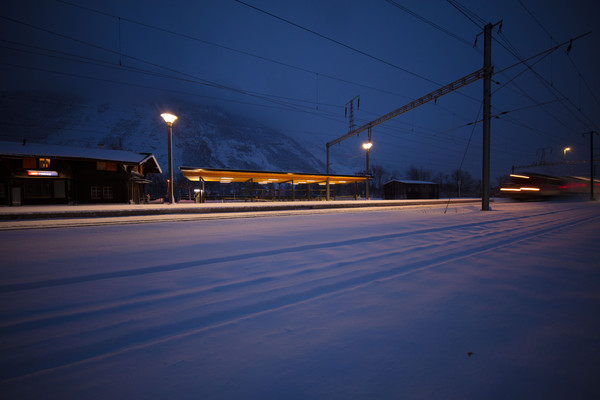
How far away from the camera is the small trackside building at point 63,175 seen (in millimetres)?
15539

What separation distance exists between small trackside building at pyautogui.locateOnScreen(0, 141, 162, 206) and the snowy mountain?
92.0m

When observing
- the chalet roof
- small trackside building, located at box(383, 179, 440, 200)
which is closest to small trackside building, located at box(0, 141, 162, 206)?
the chalet roof

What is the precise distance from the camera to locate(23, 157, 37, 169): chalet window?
15.6 m

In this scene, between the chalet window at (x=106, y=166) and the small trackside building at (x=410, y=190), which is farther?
the small trackside building at (x=410, y=190)

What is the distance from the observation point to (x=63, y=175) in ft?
55.6

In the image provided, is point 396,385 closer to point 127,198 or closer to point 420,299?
point 420,299

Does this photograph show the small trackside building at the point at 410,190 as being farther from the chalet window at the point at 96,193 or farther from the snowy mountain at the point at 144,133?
the snowy mountain at the point at 144,133

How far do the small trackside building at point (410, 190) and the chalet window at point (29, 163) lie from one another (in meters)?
38.0

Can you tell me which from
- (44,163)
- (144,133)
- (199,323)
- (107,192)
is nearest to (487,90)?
(199,323)

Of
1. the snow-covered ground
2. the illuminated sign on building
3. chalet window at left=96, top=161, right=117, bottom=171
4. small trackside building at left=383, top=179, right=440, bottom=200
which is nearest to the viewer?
the snow-covered ground

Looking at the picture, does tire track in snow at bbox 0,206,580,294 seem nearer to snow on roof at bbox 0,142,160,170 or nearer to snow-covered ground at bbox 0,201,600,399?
snow-covered ground at bbox 0,201,600,399

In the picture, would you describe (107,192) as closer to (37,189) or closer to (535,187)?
(37,189)

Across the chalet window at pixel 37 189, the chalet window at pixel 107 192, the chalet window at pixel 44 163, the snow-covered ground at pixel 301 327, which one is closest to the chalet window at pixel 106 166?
the chalet window at pixel 107 192

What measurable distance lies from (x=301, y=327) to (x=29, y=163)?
956 inches
